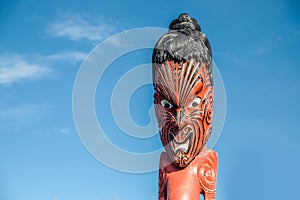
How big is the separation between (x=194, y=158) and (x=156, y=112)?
1.00 m

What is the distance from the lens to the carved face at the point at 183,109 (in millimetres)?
7652

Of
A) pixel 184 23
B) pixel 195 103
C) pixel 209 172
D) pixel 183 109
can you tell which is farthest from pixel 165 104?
pixel 184 23

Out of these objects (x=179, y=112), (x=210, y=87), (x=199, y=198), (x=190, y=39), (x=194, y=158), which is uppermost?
(x=190, y=39)

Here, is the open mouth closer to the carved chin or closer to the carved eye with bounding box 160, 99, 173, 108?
the carved chin

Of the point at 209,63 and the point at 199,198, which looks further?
the point at 209,63

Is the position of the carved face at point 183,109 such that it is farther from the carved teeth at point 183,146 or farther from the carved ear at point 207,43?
the carved ear at point 207,43

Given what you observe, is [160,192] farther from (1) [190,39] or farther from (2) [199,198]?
(1) [190,39]

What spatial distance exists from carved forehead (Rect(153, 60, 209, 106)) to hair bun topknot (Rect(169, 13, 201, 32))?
2.81 feet

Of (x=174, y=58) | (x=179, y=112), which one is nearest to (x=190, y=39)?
(x=174, y=58)

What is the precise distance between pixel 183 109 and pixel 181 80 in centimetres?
46

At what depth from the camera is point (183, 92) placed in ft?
25.4

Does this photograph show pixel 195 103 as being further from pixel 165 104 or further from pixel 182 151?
pixel 182 151

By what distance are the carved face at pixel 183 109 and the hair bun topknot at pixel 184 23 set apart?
865 millimetres

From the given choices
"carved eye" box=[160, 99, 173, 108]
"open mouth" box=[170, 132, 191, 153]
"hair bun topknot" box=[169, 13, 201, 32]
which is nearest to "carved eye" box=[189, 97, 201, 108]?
"carved eye" box=[160, 99, 173, 108]
